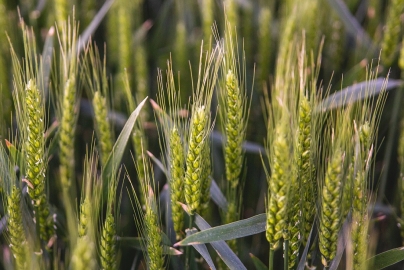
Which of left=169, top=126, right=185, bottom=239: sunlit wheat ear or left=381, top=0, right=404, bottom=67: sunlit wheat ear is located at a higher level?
left=381, top=0, right=404, bottom=67: sunlit wheat ear

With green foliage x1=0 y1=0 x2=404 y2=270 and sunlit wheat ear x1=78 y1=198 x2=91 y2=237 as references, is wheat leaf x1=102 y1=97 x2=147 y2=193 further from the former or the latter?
sunlit wheat ear x1=78 y1=198 x2=91 y2=237

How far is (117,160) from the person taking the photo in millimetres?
904

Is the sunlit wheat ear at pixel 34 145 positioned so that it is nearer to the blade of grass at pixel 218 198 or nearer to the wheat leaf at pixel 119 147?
the wheat leaf at pixel 119 147

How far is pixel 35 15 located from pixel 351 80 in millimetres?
849

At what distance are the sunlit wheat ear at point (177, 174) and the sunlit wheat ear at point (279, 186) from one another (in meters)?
0.16

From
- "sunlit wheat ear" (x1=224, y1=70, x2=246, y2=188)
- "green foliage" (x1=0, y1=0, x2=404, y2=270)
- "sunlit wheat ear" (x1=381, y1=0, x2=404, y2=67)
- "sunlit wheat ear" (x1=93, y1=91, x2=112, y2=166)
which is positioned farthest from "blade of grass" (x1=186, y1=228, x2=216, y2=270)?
"sunlit wheat ear" (x1=381, y1=0, x2=404, y2=67)

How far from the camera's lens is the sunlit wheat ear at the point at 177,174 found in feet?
2.58

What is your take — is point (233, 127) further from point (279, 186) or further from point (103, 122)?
point (103, 122)

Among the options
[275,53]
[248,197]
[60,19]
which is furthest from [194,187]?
[275,53]

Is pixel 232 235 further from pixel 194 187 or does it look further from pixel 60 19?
pixel 60 19

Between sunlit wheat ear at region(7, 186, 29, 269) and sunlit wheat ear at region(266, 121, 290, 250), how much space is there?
394mm

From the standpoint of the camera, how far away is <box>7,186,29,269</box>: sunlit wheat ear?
0.79 metres

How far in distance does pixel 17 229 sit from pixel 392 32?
91 centimetres

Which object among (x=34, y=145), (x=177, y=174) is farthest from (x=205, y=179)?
(x=34, y=145)
